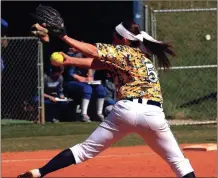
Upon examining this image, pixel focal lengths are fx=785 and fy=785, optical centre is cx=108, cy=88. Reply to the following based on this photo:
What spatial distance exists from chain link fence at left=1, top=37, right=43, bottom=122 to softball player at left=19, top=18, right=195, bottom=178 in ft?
32.4

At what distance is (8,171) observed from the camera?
10.6 meters

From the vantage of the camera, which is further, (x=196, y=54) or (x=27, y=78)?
(x=196, y=54)

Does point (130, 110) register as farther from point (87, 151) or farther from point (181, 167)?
point (181, 167)

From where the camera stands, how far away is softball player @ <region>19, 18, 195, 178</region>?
766 cm

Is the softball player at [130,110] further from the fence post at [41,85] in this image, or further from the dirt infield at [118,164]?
the fence post at [41,85]

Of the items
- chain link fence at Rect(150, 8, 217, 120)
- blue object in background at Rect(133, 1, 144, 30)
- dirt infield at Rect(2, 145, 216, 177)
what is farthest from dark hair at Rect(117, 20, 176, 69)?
chain link fence at Rect(150, 8, 217, 120)

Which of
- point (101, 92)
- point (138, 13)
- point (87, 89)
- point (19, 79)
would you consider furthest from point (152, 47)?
point (19, 79)

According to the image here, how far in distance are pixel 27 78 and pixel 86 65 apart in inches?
402

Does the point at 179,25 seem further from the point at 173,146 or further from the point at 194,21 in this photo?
the point at 173,146

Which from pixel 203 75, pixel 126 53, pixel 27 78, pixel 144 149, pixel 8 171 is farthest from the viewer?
pixel 203 75

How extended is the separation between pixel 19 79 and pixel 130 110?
10957 millimetres

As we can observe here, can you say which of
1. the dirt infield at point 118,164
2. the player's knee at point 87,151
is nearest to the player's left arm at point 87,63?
the player's knee at point 87,151

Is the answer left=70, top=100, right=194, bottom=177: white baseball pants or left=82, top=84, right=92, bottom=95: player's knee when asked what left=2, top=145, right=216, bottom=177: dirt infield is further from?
left=82, top=84, right=92, bottom=95: player's knee

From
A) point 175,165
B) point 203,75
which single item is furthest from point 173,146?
point 203,75
